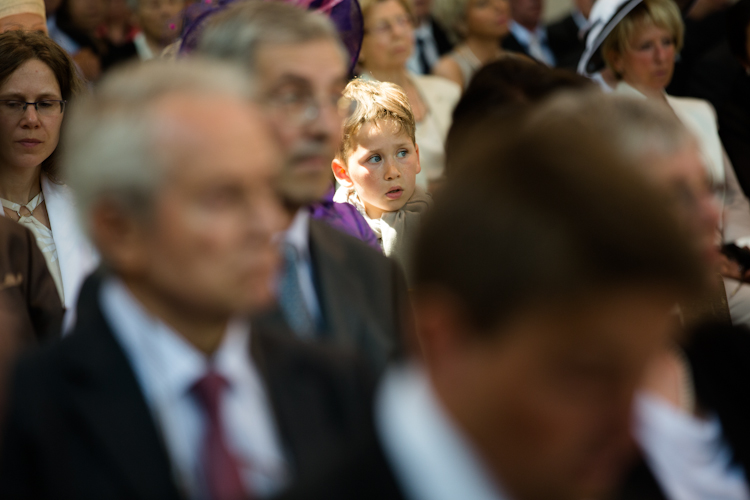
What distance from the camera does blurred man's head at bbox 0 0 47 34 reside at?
3.56 meters

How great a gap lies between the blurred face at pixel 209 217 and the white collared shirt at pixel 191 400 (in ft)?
0.21

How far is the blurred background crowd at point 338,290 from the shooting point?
2.49ft

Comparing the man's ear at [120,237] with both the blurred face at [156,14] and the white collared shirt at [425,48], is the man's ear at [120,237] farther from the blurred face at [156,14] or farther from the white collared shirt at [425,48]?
the white collared shirt at [425,48]

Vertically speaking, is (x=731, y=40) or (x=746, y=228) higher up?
(x=731, y=40)

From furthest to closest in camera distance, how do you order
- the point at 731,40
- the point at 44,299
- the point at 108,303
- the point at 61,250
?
the point at 731,40 < the point at 61,250 < the point at 44,299 < the point at 108,303

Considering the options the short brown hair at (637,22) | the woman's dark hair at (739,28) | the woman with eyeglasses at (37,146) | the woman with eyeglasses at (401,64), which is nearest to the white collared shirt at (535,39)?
the woman's dark hair at (739,28)

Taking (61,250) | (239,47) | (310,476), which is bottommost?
(61,250)

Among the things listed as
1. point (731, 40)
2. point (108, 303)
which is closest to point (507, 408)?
point (108, 303)

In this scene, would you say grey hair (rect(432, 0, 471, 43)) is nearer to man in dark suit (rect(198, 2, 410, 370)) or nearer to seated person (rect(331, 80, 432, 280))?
seated person (rect(331, 80, 432, 280))

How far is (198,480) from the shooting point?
1310 mm

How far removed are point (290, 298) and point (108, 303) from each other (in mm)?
494

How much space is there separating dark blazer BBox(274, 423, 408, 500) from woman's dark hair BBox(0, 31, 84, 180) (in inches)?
95.8

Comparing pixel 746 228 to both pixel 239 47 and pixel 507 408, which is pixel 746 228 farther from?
pixel 507 408

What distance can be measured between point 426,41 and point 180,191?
4.65m
